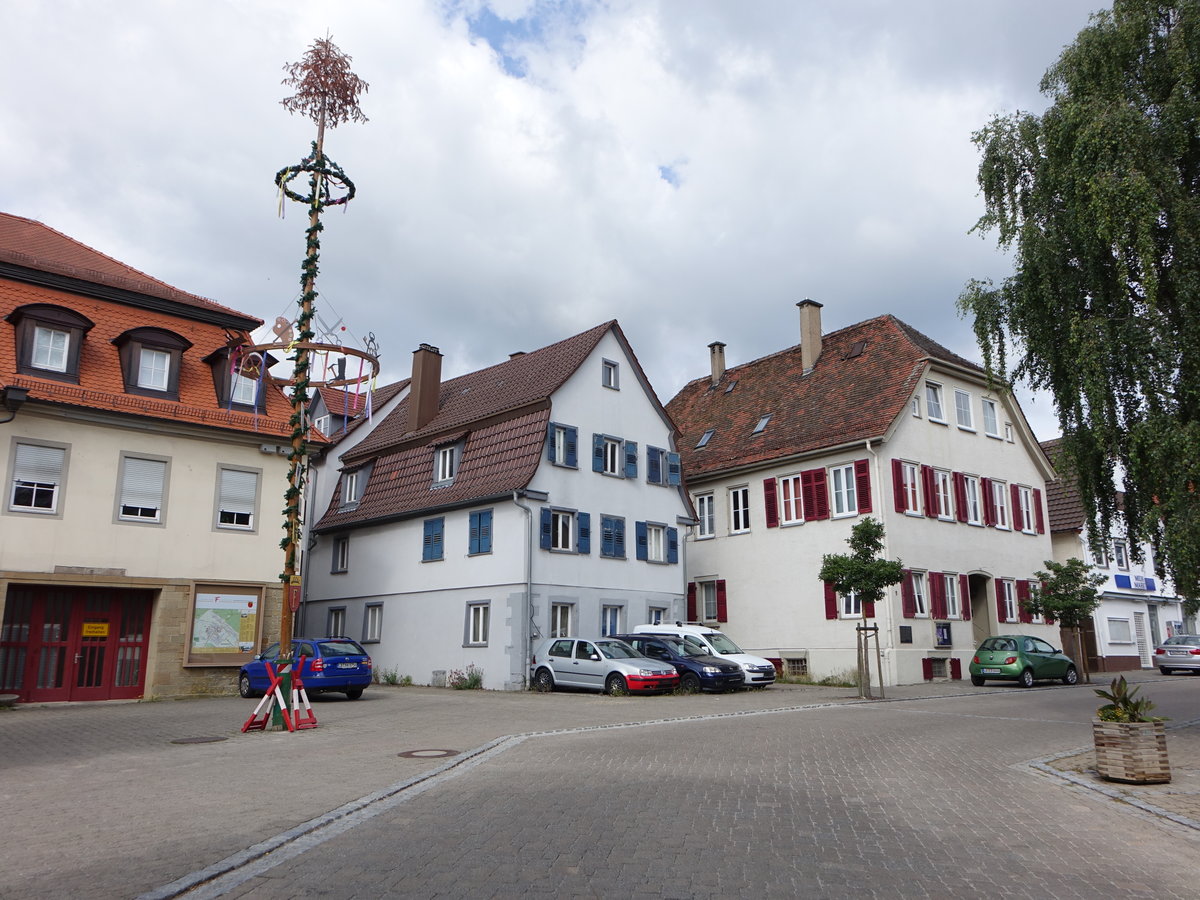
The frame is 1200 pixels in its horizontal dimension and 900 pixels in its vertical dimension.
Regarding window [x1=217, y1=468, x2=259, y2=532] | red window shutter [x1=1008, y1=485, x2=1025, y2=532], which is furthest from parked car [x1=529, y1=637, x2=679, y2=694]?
red window shutter [x1=1008, y1=485, x2=1025, y2=532]

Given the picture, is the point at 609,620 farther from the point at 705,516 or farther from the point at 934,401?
the point at 934,401

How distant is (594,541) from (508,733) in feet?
45.9

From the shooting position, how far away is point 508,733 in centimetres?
1501

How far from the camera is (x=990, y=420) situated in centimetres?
3466

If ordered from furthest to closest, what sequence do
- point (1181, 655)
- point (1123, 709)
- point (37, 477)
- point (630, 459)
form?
point (1181, 655) < point (630, 459) < point (37, 477) < point (1123, 709)

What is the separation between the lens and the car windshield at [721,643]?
26.1 m

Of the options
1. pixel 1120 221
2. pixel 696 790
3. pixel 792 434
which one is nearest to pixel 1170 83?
pixel 1120 221

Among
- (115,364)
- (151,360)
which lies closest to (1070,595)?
(151,360)

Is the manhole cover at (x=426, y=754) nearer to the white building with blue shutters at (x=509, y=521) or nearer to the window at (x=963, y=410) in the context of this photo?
the white building with blue shutters at (x=509, y=521)

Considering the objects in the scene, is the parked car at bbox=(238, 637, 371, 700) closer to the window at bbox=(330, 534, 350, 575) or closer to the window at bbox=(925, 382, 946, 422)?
the window at bbox=(330, 534, 350, 575)

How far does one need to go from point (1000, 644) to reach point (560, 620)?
12833 mm

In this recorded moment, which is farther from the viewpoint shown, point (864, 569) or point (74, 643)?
point (864, 569)

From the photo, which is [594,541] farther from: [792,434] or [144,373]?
[144,373]

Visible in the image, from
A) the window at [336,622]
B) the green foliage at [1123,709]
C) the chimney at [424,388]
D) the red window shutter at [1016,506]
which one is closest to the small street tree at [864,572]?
the green foliage at [1123,709]
